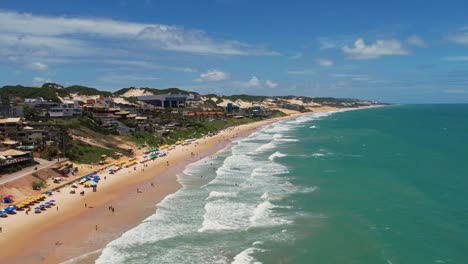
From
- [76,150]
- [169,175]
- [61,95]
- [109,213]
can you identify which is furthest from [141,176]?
[61,95]

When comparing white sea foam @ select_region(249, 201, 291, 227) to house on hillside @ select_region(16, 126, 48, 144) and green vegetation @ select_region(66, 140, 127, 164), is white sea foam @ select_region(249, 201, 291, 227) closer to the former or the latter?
green vegetation @ select_region(66, 140, 127, 164)

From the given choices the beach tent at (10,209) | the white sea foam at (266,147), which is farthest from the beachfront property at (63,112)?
the beach tent at (10,209)

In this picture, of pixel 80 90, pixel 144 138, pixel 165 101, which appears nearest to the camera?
pixel 144 138

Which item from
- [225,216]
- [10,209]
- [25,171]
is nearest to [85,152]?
[25,171]

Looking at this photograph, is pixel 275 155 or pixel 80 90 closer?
pixel 275 155

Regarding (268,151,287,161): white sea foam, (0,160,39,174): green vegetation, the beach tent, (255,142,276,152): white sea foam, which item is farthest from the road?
(255,142,276,152): white sea foam

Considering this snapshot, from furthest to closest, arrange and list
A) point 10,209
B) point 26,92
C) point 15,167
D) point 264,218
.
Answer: point 26,92 < point 15,167 < point 10,209 < point 264,218

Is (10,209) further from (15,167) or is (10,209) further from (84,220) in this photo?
(15,167)

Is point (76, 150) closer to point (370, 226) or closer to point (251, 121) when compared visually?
point (370, 226)
